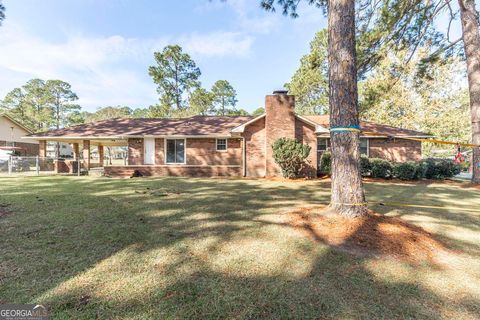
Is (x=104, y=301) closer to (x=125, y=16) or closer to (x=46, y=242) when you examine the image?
(x=46, y=242)

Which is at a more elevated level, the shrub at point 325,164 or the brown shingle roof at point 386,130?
the brown shingle roof at point 386,130

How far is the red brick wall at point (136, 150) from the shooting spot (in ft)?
49.2

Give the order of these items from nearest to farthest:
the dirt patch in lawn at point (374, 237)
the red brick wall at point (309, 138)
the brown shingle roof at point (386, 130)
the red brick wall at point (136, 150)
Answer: the dirt patch in lawn at point (374, 237) < the red brick wall at point (309, 138) < the red brick wall at point (136, 150) < the brown shingle roof at point (386, 130)

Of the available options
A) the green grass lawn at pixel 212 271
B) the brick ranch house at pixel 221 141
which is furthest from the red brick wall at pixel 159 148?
the green grass lawn at pixel 212 271

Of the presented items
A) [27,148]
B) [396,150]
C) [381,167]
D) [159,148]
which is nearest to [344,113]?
[381,167]

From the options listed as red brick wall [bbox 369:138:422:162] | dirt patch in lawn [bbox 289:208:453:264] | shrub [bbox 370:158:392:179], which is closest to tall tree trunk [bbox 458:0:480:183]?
shrub [bbox 370:158:392:179]

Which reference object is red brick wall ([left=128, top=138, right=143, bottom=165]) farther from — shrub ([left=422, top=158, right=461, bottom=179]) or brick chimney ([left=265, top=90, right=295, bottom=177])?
shrub ([left=422, top=158, right=461, bottom=179])

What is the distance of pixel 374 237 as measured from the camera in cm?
386

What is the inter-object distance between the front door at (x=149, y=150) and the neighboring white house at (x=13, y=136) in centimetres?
1777

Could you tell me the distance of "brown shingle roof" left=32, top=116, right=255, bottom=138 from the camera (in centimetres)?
1514

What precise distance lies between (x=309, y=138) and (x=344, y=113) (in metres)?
9.55

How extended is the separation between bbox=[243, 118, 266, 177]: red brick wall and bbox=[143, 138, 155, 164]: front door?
6232 millimetres

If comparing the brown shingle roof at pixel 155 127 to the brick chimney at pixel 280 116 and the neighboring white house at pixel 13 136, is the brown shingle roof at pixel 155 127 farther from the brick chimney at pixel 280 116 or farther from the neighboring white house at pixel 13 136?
the neighboring white house at pixel 13 136

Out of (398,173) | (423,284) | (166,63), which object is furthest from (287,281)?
(166,63)
